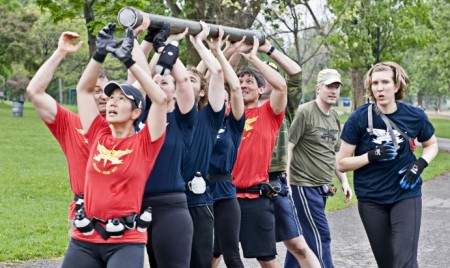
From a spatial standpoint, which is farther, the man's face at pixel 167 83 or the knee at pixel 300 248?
the knee at pixel 300 248

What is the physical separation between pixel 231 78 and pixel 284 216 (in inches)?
65.9

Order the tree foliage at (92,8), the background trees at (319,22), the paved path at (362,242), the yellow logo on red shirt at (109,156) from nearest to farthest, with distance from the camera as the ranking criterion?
the yellow logo on red shirt at (109,156), the paved path at (362,242), the background trees at (319,22), the tree foliage at (92,8)


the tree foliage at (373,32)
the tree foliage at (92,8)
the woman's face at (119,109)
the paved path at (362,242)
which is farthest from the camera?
the tree foliage at (373,32)

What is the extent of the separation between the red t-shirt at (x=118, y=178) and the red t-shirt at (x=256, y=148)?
1862 mm

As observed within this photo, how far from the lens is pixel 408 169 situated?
622cm

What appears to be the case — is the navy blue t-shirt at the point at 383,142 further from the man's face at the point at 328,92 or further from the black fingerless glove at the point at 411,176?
the man's face at the point at 328,92

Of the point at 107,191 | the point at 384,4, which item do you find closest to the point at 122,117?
the point at 107,191

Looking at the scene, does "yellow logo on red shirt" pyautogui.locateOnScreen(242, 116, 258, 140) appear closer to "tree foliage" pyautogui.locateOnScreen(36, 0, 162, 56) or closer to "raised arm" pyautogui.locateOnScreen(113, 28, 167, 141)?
"raised arm" pyautogui.locateOnScreen(113, 28, 167, 141)

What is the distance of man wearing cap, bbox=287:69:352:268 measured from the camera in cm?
757

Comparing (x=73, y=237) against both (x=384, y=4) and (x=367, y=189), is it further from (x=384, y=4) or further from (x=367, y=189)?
(x=384, y=4)

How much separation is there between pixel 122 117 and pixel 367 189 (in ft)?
7.22

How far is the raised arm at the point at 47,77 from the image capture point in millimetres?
5312

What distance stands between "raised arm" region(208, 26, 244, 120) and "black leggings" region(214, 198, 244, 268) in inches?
27.0

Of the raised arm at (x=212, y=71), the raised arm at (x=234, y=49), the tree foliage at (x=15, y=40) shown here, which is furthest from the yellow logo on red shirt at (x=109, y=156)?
the tree foliage at (x=15, y=40)
